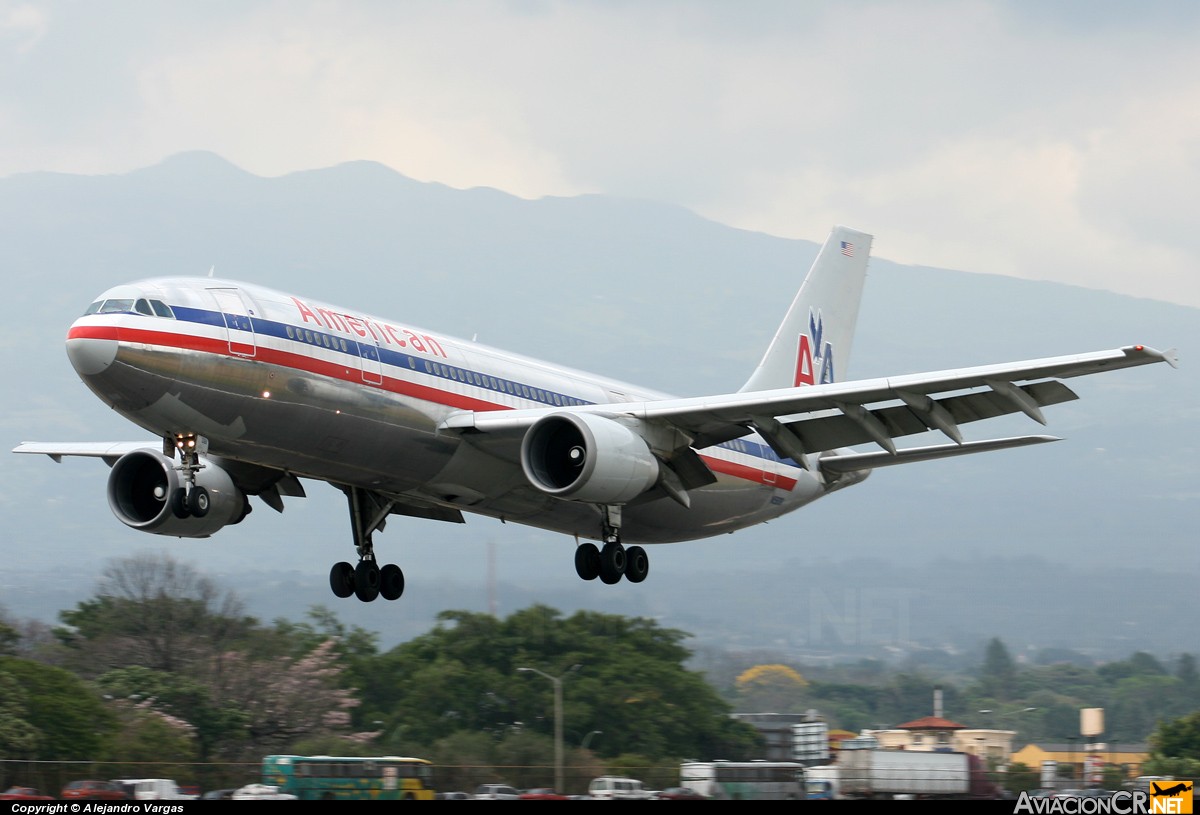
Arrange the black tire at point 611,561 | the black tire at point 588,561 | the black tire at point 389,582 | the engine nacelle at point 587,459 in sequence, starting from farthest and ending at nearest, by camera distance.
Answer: the black tire at point 389,582, the black tire at point 588,561, the black tire at point 611,561, the engine nacelle at point 587,459

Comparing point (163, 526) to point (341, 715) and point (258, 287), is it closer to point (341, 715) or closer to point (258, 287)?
point (258, 287)

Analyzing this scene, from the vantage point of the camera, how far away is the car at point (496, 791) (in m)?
29.9

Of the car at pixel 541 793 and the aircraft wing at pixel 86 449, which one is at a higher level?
the aircraft wing at pixel 86 449

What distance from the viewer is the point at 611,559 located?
100ft

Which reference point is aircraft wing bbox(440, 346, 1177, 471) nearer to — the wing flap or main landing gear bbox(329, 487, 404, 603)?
the wing flap

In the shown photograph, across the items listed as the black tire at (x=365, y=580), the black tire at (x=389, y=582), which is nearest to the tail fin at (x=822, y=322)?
the black tire at (x=389, y=582)

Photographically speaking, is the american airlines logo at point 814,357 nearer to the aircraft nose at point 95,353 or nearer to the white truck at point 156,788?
the white truck at point 156,788

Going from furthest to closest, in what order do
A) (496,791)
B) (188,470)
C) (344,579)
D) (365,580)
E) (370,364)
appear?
1. (344,579)
2. (365,580)
3. (496,791)
4. (370,364)
5. (188,470)

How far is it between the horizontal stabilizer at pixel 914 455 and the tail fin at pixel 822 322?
2.83 m

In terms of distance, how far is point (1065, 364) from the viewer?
25.3 metres

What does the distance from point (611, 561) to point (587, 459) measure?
374cm

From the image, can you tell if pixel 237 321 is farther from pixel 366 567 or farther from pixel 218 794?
pixel 218 794

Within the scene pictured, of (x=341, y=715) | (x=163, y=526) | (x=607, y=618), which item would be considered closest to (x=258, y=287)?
(x=163, y=526)

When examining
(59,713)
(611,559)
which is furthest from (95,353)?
A: (59,713)
